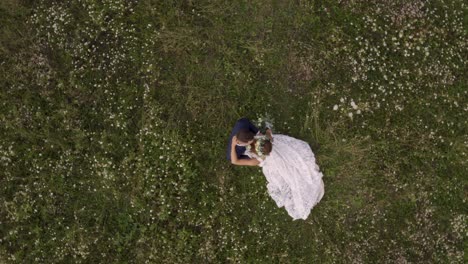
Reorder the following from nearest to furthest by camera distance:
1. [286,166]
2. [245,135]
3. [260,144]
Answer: [245,135] → [260,144] → [286,166]

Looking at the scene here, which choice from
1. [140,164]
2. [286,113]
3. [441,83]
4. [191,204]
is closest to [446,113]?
[441,83]

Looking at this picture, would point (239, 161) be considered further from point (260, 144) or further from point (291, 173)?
point (291, 173)

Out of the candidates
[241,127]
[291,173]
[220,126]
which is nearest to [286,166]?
[291,173]

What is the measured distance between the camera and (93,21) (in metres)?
9.34

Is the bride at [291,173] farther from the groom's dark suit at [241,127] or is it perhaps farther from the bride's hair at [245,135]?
the bride's hair at [245,135]

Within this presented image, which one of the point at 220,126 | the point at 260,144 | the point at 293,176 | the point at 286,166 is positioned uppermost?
the point at 260,144

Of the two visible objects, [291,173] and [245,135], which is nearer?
[245,135]

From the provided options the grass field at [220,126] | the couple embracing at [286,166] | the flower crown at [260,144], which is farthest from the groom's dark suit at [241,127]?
the grass field at [220,126]

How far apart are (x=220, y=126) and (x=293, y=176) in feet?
6.03

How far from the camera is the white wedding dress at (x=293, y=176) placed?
872 cm

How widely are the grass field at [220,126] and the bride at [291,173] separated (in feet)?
1.33

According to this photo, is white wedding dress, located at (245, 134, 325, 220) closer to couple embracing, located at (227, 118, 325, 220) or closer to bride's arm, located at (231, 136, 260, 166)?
couple embracing, located at (227, 118, 325, 220)

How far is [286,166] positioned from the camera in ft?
28.6

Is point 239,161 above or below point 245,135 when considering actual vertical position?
below
